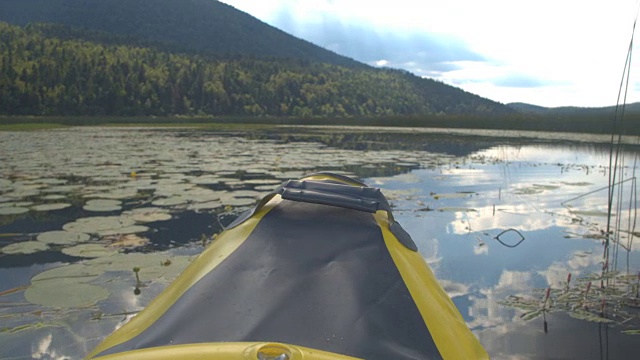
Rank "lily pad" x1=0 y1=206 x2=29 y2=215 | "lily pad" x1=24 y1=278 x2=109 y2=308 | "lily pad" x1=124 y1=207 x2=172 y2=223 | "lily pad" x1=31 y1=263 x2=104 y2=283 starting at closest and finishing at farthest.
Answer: "lily pad" x1=24 y1=278 x2=109 y2=308
"lily pad" x1=31 y1=263 x2=104 y2=283
"lily pad" x1=124 y1=207 x2=172 y2=223
"lily pad" x1=0 y1=206 x2=29 y2=215

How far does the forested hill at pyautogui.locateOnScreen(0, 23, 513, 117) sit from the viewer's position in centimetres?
4069

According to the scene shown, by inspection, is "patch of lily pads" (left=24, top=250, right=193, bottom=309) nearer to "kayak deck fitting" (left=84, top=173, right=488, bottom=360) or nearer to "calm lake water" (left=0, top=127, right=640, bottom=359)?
"calm lake water" (left=0, top=127, right=640, bottom=359)

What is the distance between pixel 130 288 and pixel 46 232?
1.40 meters

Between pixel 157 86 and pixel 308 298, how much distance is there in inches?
1945

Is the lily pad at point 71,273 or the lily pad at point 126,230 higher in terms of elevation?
the lily pad at point 126,230

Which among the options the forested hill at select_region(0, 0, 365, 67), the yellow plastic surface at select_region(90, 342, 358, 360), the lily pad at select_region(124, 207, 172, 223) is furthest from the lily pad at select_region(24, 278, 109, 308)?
the forested hill at select_region(0, 0, 365, 67)

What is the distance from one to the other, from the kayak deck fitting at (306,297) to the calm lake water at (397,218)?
0.79 meters

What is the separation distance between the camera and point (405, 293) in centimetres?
136

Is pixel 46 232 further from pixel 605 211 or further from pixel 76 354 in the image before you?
pixel 605 211

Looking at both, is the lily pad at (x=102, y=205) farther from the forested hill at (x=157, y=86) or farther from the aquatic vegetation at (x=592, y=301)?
the forested hill at (x=157, y=86)

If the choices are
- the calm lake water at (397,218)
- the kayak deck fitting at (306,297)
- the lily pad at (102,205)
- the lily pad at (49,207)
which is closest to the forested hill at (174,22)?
the calm lake water at (397,218)

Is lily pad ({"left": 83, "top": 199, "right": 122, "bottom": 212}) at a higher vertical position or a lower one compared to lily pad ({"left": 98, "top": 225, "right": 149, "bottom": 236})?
higher

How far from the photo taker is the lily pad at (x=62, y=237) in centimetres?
328

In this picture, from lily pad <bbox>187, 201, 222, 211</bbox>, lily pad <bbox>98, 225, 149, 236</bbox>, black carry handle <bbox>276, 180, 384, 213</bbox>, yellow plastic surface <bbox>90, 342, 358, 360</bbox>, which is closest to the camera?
yellow plastic surface <bbox>90, 342, 358, 360</bbox>
